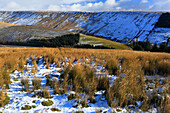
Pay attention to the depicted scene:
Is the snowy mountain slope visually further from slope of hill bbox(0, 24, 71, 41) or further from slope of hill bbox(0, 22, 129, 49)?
slope of hill bbox(0, 24, 71, 41)

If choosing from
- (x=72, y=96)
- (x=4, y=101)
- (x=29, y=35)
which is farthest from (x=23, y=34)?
(x=72, y=96)

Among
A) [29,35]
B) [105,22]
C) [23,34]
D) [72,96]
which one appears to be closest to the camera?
[72,96]

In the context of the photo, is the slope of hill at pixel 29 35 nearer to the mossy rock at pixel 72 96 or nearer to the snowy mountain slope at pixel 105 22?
the snowy mountain slope at pixel 105 22

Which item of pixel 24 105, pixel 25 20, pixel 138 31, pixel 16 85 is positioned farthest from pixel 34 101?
pixel 25 20

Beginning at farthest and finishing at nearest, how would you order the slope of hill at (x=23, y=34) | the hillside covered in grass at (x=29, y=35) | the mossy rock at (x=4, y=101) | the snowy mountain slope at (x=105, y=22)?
the snowy mountain slope at (x=105, y=22), the slope of hill at (x=23, y=34), the hillside covered in grass at (x=29, y=35), the mossy rock at (x=4, y=101)

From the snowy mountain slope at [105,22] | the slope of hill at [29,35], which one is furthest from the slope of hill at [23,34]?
the snowy mountain slope at [105,22]

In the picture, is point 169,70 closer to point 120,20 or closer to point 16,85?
point 16,85

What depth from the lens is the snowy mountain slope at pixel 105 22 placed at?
75.7 metres

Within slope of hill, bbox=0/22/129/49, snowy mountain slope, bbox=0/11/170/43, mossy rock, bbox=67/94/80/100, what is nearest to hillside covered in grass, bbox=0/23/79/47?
slope of hill, bbox=0/22/129/49

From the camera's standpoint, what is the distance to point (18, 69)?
215 inches

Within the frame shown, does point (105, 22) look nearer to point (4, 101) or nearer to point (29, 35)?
point (29, 35)

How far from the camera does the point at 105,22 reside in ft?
330

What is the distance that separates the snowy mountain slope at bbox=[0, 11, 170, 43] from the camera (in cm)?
7571

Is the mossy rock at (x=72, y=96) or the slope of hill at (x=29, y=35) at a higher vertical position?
the slope of hill at (x=29, y=35)
